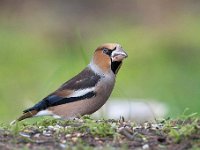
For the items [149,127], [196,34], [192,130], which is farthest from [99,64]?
[196,34]

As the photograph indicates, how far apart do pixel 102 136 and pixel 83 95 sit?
75.2 inches

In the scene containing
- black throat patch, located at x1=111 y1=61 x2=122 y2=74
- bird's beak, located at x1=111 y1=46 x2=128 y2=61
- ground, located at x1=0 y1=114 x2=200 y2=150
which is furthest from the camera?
black throat patch, located at x1=111 y1=61 x2=122 y2=74

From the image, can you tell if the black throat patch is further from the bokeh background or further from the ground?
the bokeh background

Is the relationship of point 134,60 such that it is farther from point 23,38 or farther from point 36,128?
point 36,128

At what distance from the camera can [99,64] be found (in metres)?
9.50

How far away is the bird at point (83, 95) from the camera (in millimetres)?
9094

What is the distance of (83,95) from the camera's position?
9125mm

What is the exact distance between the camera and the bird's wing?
9.15m

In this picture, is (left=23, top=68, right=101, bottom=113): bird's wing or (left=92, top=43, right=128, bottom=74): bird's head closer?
(left=23, top=68, right=101, bottom=113): bird's wing

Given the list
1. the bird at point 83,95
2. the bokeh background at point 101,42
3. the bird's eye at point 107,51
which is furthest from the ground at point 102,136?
the bokeh background at point 101,42

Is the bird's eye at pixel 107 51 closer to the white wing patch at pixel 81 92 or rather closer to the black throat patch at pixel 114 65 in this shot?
the black throat patch at pixel 114 65

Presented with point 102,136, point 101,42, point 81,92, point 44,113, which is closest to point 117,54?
point 81,92

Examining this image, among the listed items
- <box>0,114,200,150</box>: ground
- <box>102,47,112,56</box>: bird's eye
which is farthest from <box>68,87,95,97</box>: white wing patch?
<box>0,114,200,150</box>: ground

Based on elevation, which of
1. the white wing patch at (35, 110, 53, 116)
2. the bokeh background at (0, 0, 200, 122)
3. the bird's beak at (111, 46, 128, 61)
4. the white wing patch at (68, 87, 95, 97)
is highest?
the bokeh background at (0, 0, 200, 122)
